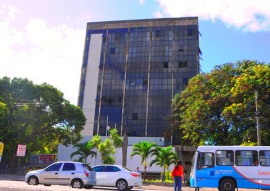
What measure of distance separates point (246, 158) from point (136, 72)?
188 feet

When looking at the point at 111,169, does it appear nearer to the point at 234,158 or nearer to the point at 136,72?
the point at 234,158

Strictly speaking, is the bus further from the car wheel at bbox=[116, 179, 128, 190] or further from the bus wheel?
the car wheel at bbox=[116, 179, 128, 190]

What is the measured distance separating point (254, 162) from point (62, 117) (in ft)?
92.0

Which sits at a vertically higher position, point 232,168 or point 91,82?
point 91,82

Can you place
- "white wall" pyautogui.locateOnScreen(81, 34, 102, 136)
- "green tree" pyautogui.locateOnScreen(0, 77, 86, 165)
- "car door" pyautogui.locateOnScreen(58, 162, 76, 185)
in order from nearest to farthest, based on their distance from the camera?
"car door" pyautogui.locateOnScreen(58, 162, 76, 185) → "green tree" pyautogui.locateOnScreen(0, 77, 86, 165) → "white wall" pyautogui.locateOnScreen(81, 34, 102, 136)

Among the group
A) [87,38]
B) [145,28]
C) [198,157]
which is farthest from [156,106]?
[198,157]

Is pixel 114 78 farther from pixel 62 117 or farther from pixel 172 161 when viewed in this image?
pixel 172 161

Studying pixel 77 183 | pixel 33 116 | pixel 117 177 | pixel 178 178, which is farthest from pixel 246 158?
pixel 33 116

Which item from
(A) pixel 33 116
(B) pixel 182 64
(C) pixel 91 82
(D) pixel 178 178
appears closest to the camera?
(D) pixel 178 178

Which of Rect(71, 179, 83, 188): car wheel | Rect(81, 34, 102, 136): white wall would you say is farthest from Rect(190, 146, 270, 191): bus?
Rect(81, 34, 102, 136): white wall

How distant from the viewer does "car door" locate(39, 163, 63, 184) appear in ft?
57.3

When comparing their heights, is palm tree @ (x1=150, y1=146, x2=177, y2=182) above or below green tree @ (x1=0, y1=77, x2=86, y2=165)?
below

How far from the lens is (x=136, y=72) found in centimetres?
7519

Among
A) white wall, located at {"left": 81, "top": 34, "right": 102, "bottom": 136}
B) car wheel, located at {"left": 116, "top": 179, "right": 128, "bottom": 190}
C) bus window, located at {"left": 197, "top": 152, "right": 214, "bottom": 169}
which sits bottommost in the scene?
car wheel, located at {"left": 116, "top": 179, "right": 128, "bottom": 190}
